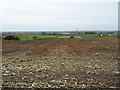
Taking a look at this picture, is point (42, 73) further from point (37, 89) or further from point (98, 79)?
point (98, 79)

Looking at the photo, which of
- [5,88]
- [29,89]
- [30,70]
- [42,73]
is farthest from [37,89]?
[30,70]

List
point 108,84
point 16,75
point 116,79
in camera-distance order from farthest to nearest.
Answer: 1. point 16,75
2. point 116,79
3. point 108,84

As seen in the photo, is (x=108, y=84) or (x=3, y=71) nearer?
(x=108, y=84)

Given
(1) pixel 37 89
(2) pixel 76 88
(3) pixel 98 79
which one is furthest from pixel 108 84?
(1) pixel 37 89

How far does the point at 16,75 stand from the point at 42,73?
0.84m

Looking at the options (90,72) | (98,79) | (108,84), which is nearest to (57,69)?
(90,72)

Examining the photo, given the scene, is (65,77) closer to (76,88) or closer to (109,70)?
(76,88)

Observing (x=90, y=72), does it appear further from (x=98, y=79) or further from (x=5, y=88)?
(x=5, y=88)

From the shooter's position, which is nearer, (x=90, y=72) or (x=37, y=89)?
(x=37, y=89)

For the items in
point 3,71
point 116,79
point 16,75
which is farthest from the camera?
point 3,71

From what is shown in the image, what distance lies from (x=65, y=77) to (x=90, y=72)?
38.1 inches

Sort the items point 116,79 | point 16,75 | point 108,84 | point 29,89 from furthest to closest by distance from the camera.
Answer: point 16,75, point 116,79, point 108,84, point 29,89

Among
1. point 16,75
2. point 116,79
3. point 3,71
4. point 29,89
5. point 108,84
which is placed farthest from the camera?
point 3,71

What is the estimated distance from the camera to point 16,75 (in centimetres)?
490
